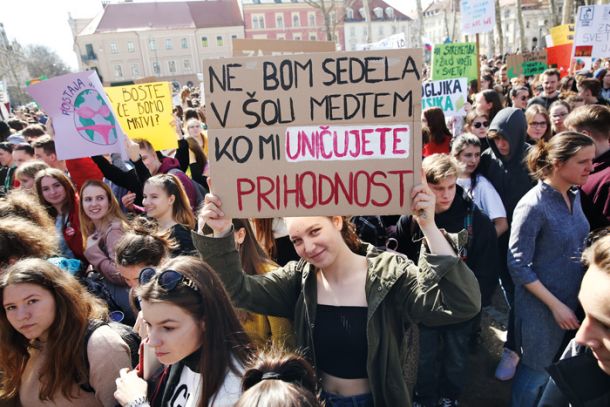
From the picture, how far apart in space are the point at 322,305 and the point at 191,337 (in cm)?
55

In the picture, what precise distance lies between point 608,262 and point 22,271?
88.2 inches

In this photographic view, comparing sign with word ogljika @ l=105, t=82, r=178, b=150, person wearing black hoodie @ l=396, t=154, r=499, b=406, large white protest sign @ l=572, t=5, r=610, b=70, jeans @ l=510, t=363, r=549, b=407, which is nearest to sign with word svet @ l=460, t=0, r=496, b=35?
large white protest sign @ l=572, t=5, r=610, b=70

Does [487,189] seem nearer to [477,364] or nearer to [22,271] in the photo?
[477,364]

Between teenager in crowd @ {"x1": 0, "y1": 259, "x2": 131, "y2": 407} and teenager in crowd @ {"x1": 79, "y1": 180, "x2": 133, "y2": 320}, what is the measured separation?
1170 millimetres

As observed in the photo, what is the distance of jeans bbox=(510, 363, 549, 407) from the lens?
2.52 meters

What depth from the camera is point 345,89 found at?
1681 mm

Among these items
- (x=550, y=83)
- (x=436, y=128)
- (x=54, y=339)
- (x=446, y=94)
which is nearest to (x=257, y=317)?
(x=54, y=339)

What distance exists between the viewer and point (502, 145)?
3.74 metres

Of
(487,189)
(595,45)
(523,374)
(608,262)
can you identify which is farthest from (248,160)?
(595,45)

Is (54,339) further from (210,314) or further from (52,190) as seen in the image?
(52,190)

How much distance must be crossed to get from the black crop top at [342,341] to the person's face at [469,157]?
218 cm

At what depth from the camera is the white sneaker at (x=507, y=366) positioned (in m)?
3.19

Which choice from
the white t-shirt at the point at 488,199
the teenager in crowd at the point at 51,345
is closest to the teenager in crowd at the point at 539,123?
the white t-shirt at the point at 488,199

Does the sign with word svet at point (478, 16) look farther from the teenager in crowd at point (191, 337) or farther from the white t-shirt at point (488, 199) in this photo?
the teenager in crowd at point (191, 337)
